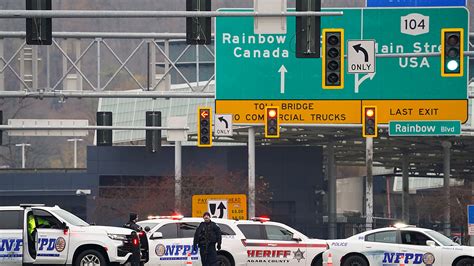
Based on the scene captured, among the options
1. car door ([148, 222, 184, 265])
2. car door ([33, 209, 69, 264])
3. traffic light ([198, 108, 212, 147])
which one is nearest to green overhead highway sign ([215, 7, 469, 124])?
traffic light ([198, 108, 212, 147])

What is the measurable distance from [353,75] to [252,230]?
1275cm

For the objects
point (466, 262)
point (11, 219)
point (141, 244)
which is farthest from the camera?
point (466, 262)

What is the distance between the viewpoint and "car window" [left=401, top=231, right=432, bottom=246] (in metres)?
34.8

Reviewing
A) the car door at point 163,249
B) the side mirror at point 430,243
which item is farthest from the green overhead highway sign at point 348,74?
the car door at point 163,249

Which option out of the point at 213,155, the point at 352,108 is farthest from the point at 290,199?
the point at 352,108

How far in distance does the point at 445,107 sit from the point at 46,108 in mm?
149669

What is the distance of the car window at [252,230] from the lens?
3488 centimetres

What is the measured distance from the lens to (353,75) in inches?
1822

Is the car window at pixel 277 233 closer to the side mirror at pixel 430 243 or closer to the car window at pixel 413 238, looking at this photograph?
the car window at pixel 413 238

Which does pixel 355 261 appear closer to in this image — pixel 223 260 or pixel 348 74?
pixel 223 260

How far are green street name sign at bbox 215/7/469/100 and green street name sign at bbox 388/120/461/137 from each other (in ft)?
3.29

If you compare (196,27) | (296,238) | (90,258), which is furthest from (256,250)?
(196,27)

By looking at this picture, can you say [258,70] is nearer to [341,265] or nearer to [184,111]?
[341,265]

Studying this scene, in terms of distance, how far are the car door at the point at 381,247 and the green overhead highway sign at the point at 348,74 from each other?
37.1ft
